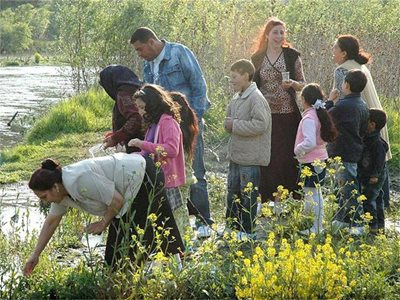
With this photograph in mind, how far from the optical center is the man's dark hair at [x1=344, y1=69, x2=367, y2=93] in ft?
22.7

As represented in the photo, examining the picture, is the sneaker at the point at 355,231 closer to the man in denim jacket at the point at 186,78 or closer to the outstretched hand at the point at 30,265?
the man in denim jacket at the point at 186,78

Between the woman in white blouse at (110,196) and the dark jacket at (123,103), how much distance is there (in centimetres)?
101

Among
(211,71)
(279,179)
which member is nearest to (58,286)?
(279,179)

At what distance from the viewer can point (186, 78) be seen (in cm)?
705

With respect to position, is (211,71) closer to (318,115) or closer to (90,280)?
(318,115)

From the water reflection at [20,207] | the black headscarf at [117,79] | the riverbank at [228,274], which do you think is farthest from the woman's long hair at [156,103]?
the water reflection at [20,207]

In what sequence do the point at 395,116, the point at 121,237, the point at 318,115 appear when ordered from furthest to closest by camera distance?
the point at 395,116 → the point at 318,115 → the point at 121,237

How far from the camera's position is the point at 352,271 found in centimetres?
502

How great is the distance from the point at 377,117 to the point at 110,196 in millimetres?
2822

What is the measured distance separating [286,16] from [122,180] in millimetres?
15229

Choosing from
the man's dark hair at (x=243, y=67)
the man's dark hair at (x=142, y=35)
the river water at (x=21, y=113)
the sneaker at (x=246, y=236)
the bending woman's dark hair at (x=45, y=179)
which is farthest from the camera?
the river water at (x=21, y=113)

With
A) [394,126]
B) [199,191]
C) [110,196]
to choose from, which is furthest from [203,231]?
[394,126]

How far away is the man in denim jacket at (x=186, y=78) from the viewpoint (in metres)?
6.94

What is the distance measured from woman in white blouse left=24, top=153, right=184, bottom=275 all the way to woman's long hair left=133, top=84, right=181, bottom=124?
469 millimetres
